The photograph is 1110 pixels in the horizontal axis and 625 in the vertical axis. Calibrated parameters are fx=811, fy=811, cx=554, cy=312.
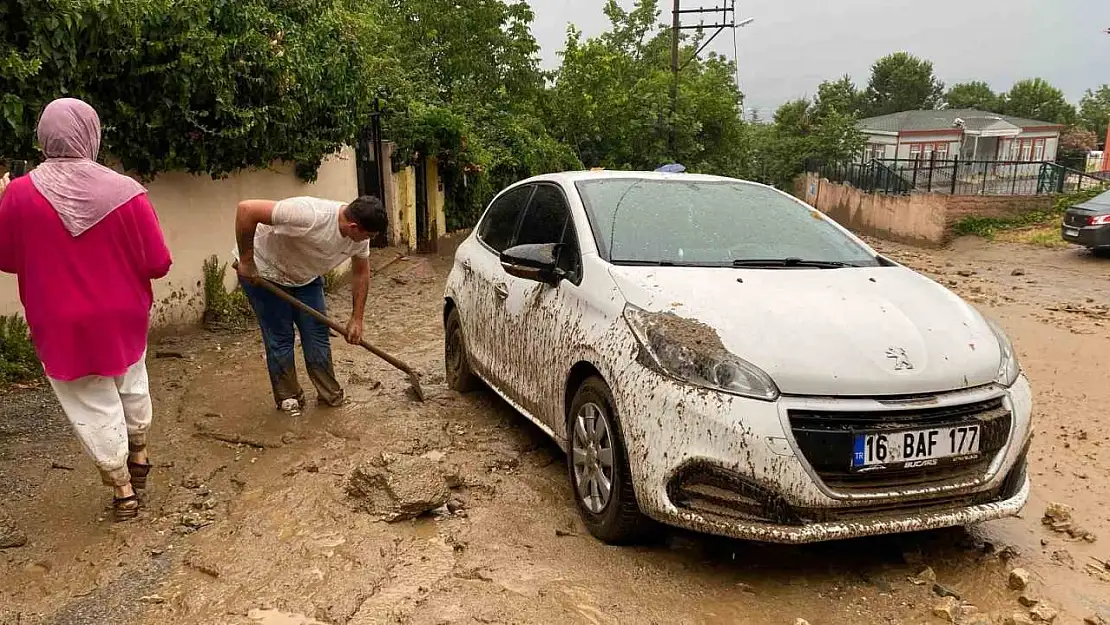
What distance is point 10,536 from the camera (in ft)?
11.5

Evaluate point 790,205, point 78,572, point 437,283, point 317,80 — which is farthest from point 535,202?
point 437,283

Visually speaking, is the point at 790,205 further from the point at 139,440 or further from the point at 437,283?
the point at 437,283

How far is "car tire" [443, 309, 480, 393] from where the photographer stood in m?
5.60

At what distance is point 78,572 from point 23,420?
2.18 meters

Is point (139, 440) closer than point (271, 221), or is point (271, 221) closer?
point (139, 440)

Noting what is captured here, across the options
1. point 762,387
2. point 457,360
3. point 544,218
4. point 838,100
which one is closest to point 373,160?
point 457,360

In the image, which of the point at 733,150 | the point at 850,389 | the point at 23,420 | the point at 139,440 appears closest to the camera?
the point at 850,389

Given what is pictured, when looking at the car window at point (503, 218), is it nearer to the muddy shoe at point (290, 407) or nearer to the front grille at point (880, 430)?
the muddy shoe at point (290, 407)

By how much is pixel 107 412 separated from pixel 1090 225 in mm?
16520

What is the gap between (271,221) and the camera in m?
4.55

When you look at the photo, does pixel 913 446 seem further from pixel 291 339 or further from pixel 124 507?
pixel 291 339

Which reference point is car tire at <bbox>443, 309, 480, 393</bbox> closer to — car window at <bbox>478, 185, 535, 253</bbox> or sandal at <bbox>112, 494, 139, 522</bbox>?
car window at <bbox>478, 185, 535, 253</bbox>

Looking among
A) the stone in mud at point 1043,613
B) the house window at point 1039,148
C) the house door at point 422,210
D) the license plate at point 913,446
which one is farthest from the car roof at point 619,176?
the house window at point 1039,148

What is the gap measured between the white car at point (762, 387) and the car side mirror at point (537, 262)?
0.01 meters
